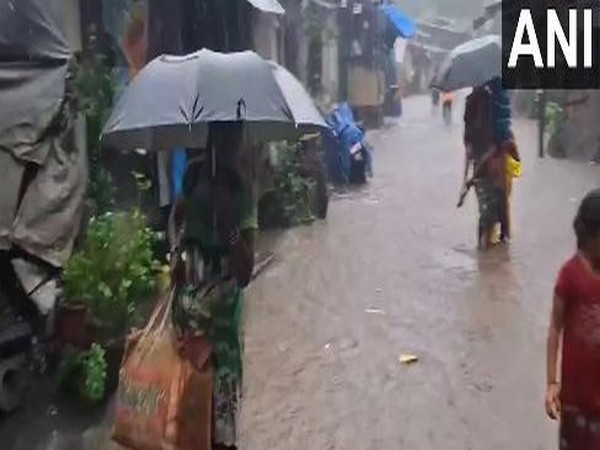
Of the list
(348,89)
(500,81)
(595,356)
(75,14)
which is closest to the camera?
(595,356)

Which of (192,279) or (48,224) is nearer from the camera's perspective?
(192,279)

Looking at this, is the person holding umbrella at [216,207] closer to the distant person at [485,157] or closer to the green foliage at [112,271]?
the green foliage at [112,271]

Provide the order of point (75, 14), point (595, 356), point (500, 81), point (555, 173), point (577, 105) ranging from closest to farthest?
point (595, 356)
point (75, 14)
point (500, 81)
point (555, 173)
point (577, 105)

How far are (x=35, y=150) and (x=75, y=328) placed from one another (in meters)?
1.09

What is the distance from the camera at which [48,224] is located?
5.93 m

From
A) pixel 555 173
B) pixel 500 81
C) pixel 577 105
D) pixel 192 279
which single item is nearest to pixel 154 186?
pixel 500 81

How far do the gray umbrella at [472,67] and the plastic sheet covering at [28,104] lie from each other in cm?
503

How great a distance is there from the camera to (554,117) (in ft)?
65.3

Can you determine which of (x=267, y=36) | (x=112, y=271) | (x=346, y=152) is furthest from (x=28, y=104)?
(x=346, y=152)

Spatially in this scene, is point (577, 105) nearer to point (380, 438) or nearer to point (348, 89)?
point (348, 89)

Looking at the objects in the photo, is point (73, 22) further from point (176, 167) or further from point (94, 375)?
point (94, 375)

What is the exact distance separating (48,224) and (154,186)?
114 inches

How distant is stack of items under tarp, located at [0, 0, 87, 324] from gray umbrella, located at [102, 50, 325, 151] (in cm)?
139

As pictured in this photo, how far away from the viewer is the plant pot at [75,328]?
19.3 feet
